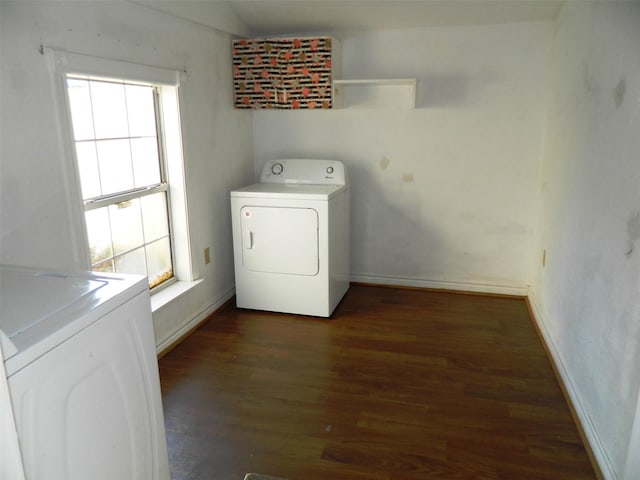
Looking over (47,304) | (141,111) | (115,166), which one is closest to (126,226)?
(115,166)

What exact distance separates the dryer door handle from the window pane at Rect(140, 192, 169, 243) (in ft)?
1.73

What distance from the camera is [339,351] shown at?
2803mm

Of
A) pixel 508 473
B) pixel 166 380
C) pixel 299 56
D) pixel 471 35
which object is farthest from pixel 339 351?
pixel 471 35

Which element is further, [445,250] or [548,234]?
[445,250]

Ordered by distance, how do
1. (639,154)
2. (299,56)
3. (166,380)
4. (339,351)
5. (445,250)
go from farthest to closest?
1. (445,250)
2. (299,56)
3. (339,351)
4. (166,380)
5. (639,154)

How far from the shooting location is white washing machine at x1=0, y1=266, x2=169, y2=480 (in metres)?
1.08

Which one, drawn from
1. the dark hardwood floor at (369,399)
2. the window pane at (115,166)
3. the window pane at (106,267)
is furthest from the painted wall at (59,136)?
the dark hardwood floor at (369,399)

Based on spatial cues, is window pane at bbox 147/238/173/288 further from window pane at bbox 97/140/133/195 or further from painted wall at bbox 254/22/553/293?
painted wall at bbox 254/22/553/293

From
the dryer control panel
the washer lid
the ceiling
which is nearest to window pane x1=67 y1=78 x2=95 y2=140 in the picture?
the washer lid

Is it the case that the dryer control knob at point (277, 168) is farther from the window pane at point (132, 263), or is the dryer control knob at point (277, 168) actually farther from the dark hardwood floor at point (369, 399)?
the window pane at point (132, 263)

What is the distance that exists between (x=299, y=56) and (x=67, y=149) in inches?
70.6

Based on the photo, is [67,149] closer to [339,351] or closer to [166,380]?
[166,380]

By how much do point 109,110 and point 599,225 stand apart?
7.74ft

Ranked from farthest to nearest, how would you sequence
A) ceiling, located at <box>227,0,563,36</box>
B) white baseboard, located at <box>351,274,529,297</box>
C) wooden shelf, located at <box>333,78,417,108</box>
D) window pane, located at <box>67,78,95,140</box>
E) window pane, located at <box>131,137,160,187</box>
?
white baseboard, located at <box>351,274,529,297</box> → wooden shelf, located at <box>333,78,417,108</box> → ceiling, located at <box>227,0,563,36</box> → window pane, located at <box>131,137,160,187</box> → window pane, located at <box>67,78,95,140</box>
